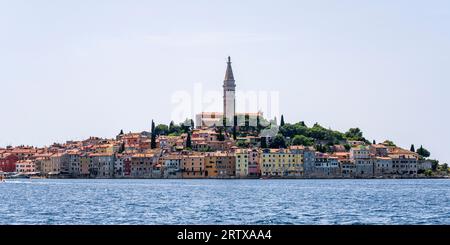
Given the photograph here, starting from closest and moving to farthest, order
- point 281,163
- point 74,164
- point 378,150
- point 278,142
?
1. point 281,163
2. point 74,164
3. point 278,142
4. point 378,150

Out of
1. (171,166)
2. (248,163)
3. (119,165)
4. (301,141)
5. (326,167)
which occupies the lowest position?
(326,167)

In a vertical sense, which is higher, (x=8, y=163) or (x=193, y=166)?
A: (x=8, y=163)

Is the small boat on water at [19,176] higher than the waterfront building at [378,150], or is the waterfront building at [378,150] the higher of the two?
the waterfront building at [378,150]

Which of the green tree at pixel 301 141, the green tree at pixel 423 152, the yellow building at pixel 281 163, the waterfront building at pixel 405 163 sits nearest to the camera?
the yellow building at pixel 281 163

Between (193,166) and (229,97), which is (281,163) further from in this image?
(229,97)

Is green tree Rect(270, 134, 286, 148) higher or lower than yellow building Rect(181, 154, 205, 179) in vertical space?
higher

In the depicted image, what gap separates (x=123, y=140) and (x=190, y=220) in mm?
95845

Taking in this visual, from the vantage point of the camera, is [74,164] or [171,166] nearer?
[171,166]

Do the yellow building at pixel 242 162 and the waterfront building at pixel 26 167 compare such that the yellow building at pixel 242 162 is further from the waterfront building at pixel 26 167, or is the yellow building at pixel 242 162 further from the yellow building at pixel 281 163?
the waterfront building at pixel 26 167

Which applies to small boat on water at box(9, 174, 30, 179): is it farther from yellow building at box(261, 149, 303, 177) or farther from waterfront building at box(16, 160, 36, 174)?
yellow building at box(261, 149, 303, 177)

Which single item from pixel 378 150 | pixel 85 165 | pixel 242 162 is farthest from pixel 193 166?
pixel 378 150

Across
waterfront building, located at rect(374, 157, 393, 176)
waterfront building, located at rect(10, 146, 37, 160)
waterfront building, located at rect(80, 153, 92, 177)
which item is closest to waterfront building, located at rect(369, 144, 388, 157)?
waterfront building, located at rect(374, 157, 393, 176)

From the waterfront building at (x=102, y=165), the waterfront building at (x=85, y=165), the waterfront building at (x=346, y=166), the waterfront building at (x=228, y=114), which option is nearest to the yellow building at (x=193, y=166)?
the waterfront building at (x=102, y=165)

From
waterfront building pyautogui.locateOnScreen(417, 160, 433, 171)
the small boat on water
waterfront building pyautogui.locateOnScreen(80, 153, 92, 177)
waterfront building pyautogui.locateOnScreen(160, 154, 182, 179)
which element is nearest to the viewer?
waterfront building pyautogui.locateOnScreen(160, 154, 182, 179)
